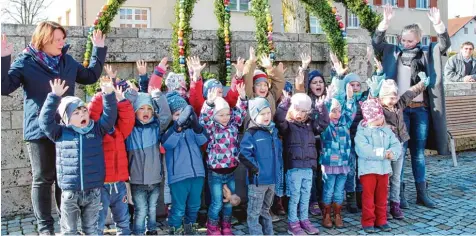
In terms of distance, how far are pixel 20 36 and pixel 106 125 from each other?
204 centimetres

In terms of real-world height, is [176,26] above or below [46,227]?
above

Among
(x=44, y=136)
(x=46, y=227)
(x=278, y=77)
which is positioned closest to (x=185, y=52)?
(x=278, y=77)

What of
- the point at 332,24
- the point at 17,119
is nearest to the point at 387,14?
the point at 332,24

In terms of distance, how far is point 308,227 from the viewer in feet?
16.1

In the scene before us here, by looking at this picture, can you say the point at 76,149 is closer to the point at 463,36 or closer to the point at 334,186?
the point at 334,186

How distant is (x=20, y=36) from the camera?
5379mm

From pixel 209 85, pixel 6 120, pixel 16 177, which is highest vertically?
pixel 209 85

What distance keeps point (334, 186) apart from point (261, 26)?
2.40 metres

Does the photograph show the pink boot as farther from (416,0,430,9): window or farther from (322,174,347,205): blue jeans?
(416,0,430,9): window

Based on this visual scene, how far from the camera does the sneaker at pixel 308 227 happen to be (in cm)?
487

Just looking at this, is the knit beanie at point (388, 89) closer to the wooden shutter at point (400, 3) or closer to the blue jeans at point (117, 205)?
the blue jeans at point (117, 205)

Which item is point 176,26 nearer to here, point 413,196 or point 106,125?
point 106,125

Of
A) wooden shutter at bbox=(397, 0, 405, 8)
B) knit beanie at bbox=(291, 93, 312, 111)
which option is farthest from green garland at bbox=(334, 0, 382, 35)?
wooden shutter at bbox=(397, 0, 405, 8)

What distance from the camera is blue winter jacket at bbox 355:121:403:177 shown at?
4969mm
